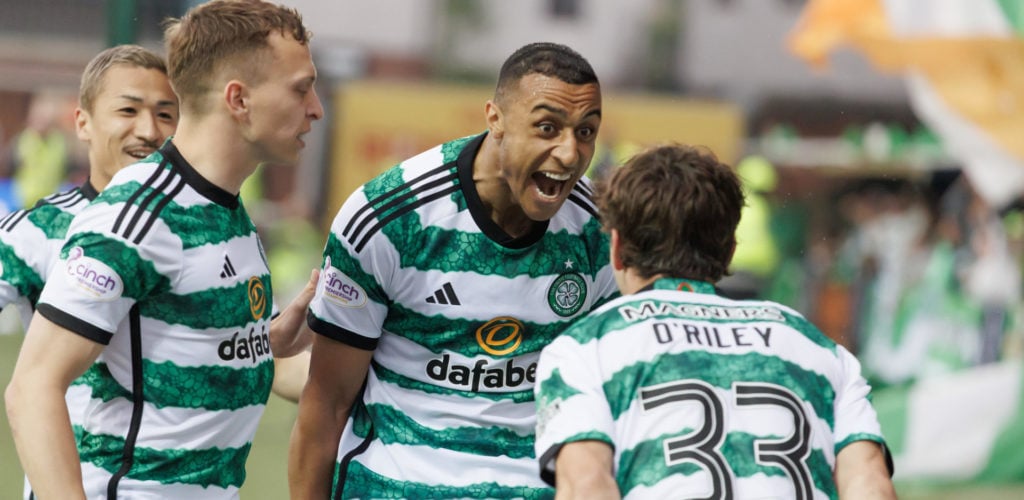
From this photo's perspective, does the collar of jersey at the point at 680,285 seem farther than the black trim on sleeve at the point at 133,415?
No

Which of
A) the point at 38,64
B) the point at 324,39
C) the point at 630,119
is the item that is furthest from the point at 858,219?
the point at 38,64

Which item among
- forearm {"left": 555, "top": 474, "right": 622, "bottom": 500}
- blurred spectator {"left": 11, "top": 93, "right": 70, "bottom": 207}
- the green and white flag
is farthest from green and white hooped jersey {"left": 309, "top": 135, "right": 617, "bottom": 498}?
blurred spectator {"left": 11, "top": 93, "right": 70, "bottom": 207}

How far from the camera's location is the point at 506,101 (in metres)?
3.37

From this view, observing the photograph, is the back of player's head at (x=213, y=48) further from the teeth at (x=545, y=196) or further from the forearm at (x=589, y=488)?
the forearm at (x=589, y=488)

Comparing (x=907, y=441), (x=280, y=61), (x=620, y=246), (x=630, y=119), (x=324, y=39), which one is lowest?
(x=620, y=246)

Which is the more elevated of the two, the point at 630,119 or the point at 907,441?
the point at 630,119

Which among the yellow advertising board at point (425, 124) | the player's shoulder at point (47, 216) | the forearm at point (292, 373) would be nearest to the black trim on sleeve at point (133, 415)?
the player's shoulder at point (47, 216)

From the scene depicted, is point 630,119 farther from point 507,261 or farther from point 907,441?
point 507,261

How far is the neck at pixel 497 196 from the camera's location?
347cm

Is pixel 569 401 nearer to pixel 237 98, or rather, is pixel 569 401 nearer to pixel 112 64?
pixel 237 98

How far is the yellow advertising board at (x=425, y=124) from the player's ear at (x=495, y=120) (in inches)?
532

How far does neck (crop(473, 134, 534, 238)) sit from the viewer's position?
3.47 m

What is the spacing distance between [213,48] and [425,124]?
14790 millimetres

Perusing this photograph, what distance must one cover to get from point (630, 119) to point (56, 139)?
7374 millimetres
